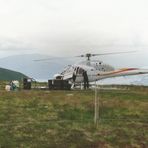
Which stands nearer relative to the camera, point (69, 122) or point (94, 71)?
point (69, 122)

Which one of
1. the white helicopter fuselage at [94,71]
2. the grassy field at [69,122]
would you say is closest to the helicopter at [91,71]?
the white helicopter fuselage at [94,71]

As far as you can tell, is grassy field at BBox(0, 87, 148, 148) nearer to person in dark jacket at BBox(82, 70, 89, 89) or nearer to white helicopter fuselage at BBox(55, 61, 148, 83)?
person in dark jacket at BBox(82, 70, 89, 89)

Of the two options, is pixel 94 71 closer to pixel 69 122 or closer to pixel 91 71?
pixel 91 71

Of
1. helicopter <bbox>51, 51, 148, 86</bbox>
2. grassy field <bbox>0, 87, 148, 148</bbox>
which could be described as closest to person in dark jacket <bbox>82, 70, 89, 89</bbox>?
helicopter <bbox>51, 51, 148, 86</bbox>

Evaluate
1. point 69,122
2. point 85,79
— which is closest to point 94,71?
point 85,79

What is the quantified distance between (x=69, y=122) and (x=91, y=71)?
132 feet

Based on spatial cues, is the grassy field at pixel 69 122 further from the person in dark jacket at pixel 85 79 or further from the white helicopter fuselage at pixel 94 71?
the white helicopter fuselage at pixel 94 71

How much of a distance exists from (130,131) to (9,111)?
1279cm

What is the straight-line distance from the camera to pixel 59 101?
51.4m

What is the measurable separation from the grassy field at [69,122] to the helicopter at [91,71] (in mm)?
25858

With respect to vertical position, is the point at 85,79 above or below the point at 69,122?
above

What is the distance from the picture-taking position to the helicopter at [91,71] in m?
81.3

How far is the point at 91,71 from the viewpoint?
273 ft

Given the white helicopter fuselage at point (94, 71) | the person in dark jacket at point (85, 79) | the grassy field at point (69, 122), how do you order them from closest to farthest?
the grassy field at point (69, 122)
the person in dark jacket at point (85, 79)
the white helicopter fuselage at point (94, 71)
